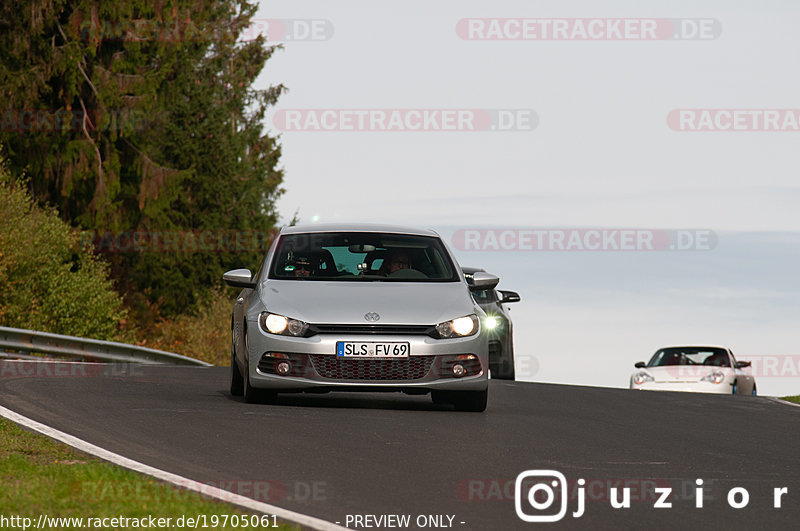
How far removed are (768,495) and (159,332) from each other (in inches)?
1850

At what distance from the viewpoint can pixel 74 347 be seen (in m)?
24.3

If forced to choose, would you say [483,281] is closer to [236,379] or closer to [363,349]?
[363,349]

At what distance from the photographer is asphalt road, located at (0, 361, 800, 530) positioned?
7.53 m

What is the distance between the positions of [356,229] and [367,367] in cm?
226

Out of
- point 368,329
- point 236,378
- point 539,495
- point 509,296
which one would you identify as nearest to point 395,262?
point 368,329

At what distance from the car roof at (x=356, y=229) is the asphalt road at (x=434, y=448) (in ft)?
5.70

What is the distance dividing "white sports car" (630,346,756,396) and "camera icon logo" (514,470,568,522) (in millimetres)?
13499

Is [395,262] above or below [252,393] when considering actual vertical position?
above

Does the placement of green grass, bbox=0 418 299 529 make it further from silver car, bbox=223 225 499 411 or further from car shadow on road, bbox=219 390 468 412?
car shadow on road, bbox=219 390 468 412

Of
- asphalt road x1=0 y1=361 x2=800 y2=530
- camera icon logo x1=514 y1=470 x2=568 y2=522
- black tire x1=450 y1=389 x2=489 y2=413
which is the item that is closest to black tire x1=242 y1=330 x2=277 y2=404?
asphalt road x1=0 y1=361 x2=800 y2=530

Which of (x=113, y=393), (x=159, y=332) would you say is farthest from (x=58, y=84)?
(x=113, y=393)

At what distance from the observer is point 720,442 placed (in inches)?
450

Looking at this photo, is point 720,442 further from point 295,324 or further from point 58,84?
point 58,84

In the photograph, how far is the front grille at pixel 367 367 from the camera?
11773 mm
